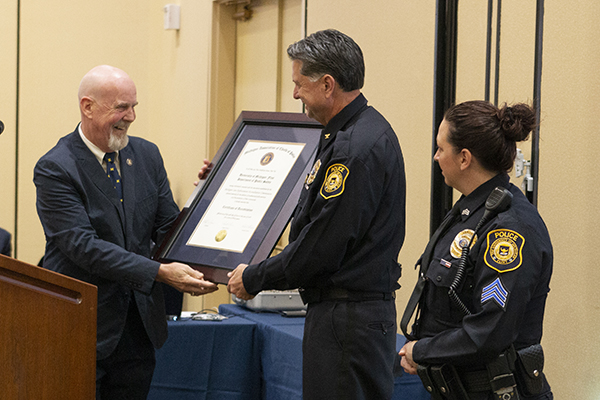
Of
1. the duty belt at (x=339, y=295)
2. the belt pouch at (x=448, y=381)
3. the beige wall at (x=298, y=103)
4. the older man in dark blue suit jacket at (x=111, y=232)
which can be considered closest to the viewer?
the belt pouch at (x=448, y=381)

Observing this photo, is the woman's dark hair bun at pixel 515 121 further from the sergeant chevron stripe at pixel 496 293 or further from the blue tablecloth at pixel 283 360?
the blue tablecloth at pixel 283 360

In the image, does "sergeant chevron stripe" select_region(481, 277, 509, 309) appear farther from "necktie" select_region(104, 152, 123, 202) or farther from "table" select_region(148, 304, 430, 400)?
"table" select_region(148, 304, 430, 400)

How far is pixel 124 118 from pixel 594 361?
190 centimetres

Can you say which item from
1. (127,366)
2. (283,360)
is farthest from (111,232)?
(283,360)

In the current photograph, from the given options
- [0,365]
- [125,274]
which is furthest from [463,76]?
[0,365]

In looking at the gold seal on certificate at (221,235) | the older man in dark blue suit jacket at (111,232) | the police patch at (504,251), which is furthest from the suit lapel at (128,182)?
the police patch at (504,251)

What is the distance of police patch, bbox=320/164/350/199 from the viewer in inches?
73.7

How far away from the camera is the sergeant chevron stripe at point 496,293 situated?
1.60 meters

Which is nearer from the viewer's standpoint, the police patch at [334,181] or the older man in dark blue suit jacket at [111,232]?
the police patch at [334,181]

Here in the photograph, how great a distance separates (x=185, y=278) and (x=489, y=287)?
3.57ft

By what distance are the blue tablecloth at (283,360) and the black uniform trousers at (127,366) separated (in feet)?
2.42

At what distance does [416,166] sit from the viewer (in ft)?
11.4

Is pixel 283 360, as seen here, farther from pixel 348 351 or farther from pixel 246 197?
pixel 348 351

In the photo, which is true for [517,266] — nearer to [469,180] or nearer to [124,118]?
[469,180]
